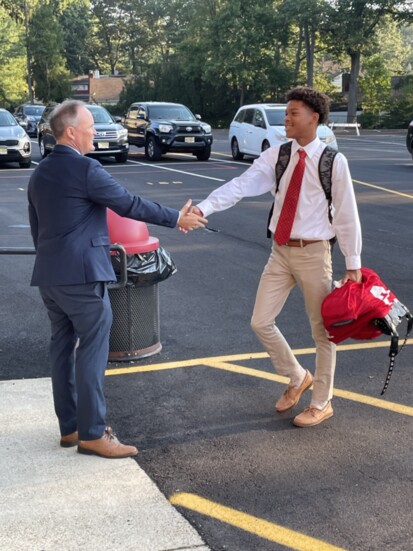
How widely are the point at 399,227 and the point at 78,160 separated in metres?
8.97

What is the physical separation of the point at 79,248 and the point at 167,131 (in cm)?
2029

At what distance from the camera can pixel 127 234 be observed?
5.70m

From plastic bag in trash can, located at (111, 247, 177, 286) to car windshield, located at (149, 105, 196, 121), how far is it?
63.6 ft

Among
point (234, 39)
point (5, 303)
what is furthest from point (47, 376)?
point (234, 39)

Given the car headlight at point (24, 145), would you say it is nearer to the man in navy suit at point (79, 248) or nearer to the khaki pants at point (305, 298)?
the khaki pants at point (305, 298)

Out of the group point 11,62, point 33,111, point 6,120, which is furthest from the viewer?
point 11,62

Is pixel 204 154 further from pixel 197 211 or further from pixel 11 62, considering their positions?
pixel 11 62

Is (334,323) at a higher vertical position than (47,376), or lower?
higher

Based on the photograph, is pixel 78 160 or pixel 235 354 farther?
pixel 235 354

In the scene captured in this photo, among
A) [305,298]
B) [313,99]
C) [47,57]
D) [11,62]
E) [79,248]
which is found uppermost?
[47,57]

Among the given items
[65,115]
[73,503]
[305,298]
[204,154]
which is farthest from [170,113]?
[73,503]

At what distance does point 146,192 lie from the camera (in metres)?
16.5

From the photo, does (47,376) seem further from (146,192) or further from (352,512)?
(146,192)

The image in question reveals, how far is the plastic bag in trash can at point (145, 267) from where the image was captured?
5670 mm
